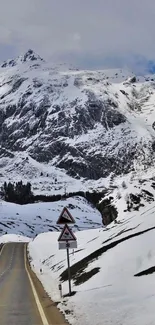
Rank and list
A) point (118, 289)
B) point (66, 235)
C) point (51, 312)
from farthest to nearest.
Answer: point (66, 235) < point (118, 289) < point (51, 312)

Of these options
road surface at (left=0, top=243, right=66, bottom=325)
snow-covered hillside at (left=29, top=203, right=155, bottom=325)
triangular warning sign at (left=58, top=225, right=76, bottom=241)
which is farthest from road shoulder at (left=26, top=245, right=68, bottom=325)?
triangular warning sign at (left=58, top=225, right=76, bottom=241)

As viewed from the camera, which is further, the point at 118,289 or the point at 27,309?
the point at 27,309

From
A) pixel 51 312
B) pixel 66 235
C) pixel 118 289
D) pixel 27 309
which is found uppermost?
pixel 66 235

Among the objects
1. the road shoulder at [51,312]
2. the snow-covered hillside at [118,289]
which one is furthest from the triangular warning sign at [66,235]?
the road shoulder at [51,312]

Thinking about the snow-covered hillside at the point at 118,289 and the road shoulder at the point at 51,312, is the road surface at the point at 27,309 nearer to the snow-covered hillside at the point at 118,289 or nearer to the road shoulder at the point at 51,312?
the road shoulder at the point at 51,312

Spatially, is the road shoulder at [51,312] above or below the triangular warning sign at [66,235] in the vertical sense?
below

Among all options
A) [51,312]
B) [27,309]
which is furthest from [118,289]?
[27,309]

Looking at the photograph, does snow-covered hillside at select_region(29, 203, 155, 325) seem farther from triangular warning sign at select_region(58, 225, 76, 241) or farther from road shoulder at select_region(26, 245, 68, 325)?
triangular warning sign at select_region(58, 225, 76, 241)

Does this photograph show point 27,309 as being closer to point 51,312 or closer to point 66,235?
point 51,312

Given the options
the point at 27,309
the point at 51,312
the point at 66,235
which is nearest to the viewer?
the point at 51,312

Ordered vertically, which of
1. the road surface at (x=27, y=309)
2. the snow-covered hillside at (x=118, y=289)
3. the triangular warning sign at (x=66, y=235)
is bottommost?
the road surface at (x=27, y=309)

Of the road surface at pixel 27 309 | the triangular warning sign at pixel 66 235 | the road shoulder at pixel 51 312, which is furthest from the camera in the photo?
the triangular warning sign at pixel 66 235

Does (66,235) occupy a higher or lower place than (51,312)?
higher

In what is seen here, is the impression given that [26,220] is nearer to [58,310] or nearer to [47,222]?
[47,222]
